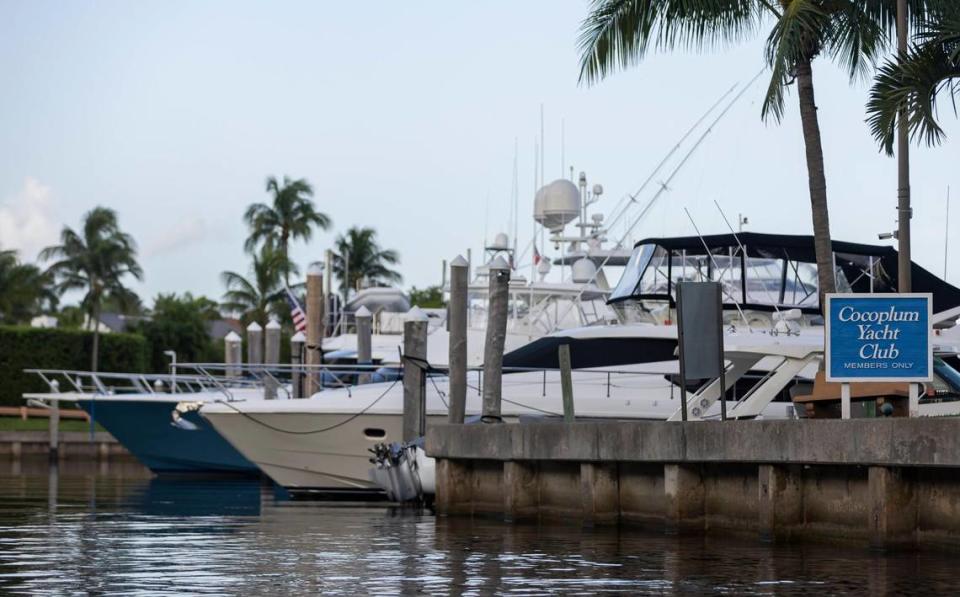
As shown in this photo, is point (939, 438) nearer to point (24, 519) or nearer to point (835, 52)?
point (835, 52)

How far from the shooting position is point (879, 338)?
1441 centimetres

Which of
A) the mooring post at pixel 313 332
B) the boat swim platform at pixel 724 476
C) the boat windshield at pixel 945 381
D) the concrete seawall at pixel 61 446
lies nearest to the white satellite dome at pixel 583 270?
the mooring post at pixel 313 332

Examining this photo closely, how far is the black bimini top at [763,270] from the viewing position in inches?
945

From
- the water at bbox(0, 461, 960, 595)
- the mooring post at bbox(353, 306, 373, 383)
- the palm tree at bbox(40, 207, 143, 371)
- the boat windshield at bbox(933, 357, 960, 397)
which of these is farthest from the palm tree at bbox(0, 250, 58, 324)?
the boat windshield at bbox(933, 357, 960, 397)

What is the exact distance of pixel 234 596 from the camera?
11336mm

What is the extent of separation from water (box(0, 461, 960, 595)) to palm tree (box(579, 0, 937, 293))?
592 cm

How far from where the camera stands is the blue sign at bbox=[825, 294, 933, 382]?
46.9 ft

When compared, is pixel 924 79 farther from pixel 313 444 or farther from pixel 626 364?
pixel 313 444

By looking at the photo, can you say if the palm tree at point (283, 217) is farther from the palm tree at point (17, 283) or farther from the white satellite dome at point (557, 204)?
the white satellite dome at point (557, 204)

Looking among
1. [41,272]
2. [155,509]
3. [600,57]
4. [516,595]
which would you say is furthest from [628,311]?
[41,272]

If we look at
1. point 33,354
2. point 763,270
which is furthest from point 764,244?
point 33,354

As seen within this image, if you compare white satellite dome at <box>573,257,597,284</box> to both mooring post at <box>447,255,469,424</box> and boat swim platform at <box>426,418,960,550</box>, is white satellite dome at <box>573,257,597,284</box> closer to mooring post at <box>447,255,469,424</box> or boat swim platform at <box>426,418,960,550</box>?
mooring post at <box>447,255,469,424</box>

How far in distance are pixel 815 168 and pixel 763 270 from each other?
14.5 ft

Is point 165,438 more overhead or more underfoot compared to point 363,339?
more underfoot
